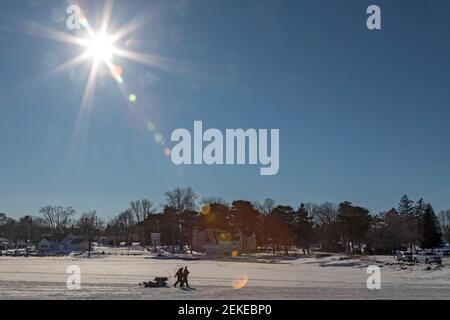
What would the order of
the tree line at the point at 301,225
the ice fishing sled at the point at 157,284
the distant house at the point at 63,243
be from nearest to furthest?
the ice fishing sled at the point at 157,284 → the tree line at the point at 301,225 → the distant house at the point at 63,243

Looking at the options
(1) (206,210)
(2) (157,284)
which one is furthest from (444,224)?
(2) (157,284)

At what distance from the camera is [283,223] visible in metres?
84.4

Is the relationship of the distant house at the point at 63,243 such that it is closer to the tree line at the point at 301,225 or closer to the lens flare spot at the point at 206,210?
the tree line at the point at 301,225

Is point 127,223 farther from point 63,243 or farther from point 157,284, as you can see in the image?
Result: point 157,284

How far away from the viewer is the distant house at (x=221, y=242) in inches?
3519

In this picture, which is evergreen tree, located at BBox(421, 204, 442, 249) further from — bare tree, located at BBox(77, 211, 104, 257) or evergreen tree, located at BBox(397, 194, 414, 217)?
bare tree, located at BBox(77, 211, 104, 257)

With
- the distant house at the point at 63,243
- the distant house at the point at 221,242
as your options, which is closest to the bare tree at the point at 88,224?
the distant house at the point at 63,243

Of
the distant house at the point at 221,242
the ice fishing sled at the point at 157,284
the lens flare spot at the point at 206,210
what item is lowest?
the distant house at the point at 221,242

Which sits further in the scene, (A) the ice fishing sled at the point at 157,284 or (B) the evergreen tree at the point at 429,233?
(B) the evergreen tree at the point at 429,233

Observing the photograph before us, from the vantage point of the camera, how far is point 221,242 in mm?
90812
